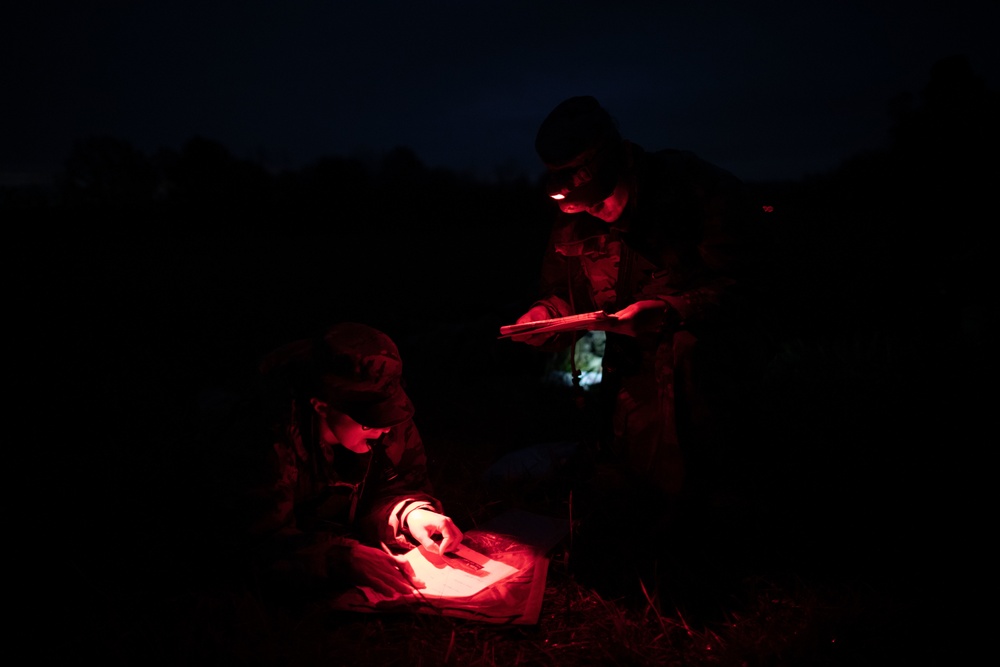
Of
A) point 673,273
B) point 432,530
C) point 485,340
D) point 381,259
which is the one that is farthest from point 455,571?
point 381,259

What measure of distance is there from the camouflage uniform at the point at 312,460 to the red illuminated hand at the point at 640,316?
1021mm

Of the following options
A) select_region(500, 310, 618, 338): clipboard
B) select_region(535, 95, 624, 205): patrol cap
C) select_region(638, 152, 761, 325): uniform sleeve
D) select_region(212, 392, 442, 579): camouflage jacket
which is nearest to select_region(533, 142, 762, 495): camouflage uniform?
select_region(638, 152, 761, 325): uniform sleeve

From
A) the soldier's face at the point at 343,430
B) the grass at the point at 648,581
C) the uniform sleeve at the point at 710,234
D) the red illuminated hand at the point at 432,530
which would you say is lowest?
the grass at the point at 648,581

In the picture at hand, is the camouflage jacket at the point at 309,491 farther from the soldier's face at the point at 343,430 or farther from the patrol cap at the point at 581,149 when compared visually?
the patrol cap at the point at 581,149

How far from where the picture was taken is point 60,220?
10148 millimetres

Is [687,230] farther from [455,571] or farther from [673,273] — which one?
[455,571]

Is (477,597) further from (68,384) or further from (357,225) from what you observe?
(357,225)

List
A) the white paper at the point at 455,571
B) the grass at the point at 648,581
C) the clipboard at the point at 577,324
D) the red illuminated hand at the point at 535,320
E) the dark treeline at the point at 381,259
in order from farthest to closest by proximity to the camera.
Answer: the dark treeline at the point at 381,259 → the red illuminated hand at the point at 535,320 → the clipboard at the point at 577,324 → the white paper at the point at 455,571 → the grass at the point at 648,581

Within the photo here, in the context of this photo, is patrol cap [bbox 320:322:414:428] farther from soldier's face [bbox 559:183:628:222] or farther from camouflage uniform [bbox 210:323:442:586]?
soldier's face [bbox 559:183:628:222]

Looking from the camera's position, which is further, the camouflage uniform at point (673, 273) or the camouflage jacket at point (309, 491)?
the camouflage uniform at point (673, 273)

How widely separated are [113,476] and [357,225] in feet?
38.5

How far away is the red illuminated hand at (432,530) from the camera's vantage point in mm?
2807

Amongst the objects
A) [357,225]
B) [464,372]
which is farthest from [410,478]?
[357,225]

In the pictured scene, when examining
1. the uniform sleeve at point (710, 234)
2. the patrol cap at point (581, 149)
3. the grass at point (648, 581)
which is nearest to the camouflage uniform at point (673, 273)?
the uniform sleeve at point (710, 234)
